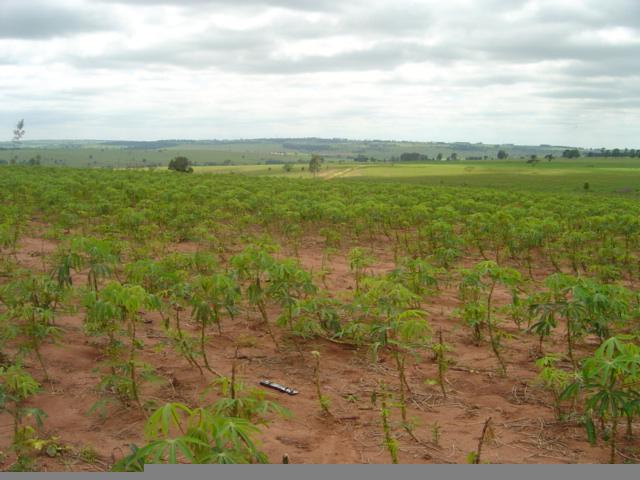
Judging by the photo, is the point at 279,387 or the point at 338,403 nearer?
the point at 338,403

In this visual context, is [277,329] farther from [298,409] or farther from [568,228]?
[568,228]

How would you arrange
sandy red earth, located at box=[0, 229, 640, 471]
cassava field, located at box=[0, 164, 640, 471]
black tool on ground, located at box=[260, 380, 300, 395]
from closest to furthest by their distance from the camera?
cassava field, located at box=[0, 164, 640, 471]
sandy red earth, located at box=[0, 229, 640, 471]
black tool on ground, located at box=[260, 380, 300, 395]

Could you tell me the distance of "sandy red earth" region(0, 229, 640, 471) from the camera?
11.5 feet

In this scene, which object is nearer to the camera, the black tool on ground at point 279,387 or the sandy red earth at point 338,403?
the sandy red earth at point 338,403

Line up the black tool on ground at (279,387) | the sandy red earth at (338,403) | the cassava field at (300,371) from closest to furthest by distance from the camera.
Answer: the cassava field at (300,371) → the sandy red earth at (338,403) → the black tool on ground at (279,387)

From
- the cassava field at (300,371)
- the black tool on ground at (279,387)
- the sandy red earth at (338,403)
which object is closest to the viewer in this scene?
the cassava field at (300,371)

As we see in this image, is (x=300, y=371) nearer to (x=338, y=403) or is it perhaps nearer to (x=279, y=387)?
(x=279, y=387)

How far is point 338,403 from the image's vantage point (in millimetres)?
4230

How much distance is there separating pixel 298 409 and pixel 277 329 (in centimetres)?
183

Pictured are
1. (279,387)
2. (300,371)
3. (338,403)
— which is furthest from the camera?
(300,371)

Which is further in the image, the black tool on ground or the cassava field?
the black tool on ground

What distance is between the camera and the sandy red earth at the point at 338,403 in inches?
137

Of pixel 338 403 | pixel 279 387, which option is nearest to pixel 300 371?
pixel 279 387

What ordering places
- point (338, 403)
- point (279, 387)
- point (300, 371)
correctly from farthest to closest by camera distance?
1. point (300, 371)
2. point (279, 387)
3. point (338, 403)
